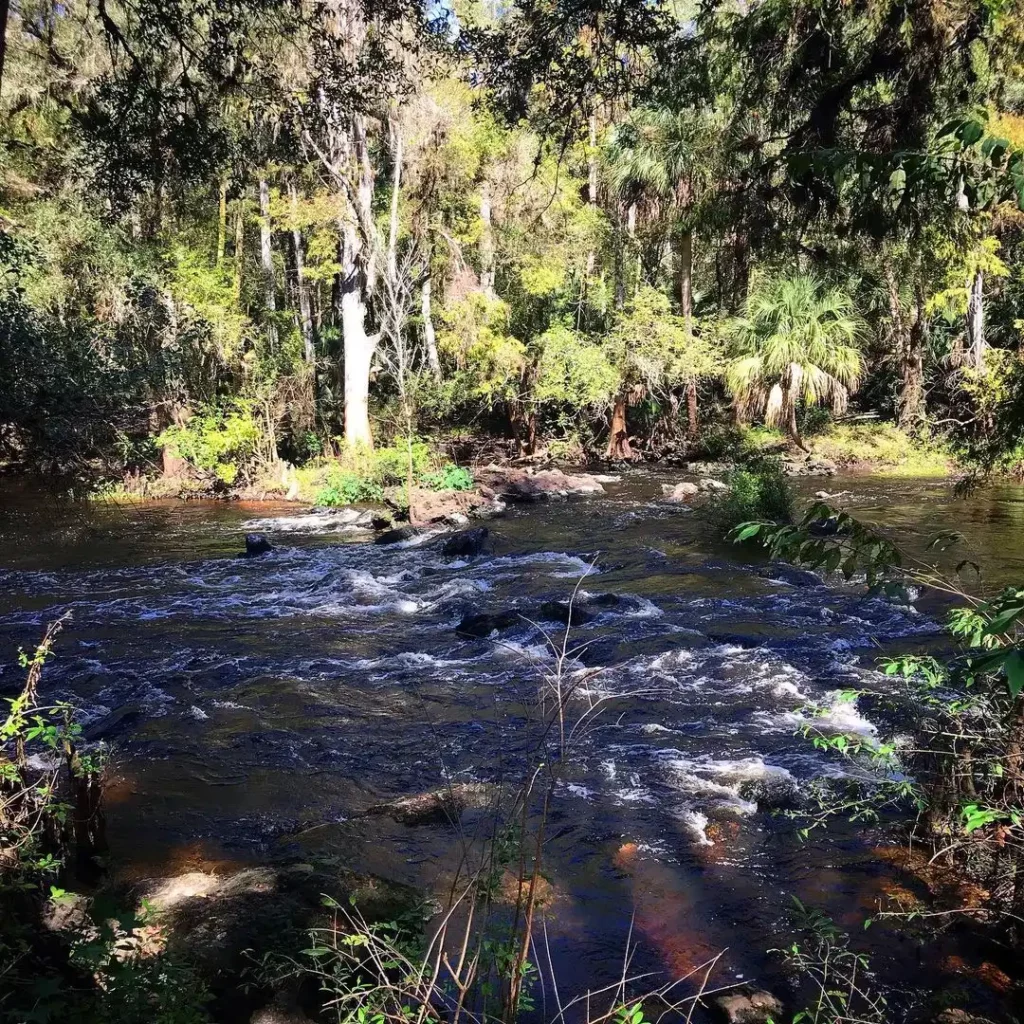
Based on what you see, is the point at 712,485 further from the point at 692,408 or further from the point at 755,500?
the point at 692,408

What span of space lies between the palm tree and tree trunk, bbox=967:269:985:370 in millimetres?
3082

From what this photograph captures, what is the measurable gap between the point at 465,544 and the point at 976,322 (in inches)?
709

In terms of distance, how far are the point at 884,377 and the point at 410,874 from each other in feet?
93.4

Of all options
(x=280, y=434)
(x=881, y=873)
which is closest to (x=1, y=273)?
(x=881, y=873)

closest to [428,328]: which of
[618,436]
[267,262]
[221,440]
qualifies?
[267,262]

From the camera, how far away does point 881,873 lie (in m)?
5.04

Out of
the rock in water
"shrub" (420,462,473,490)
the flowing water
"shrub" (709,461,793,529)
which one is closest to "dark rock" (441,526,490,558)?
the flowing water

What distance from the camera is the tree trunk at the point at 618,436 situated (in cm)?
2467

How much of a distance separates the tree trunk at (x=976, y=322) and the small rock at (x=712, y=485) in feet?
28.8

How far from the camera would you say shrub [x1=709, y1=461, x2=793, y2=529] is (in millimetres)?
14453

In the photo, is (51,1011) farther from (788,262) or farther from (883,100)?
(883,100)

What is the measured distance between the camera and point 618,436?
25.0 m

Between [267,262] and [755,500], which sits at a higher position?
[267,262]

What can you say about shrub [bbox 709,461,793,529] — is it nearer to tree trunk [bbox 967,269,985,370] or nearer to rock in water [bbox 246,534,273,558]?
rock in water [bbox 246,534,273,558]
